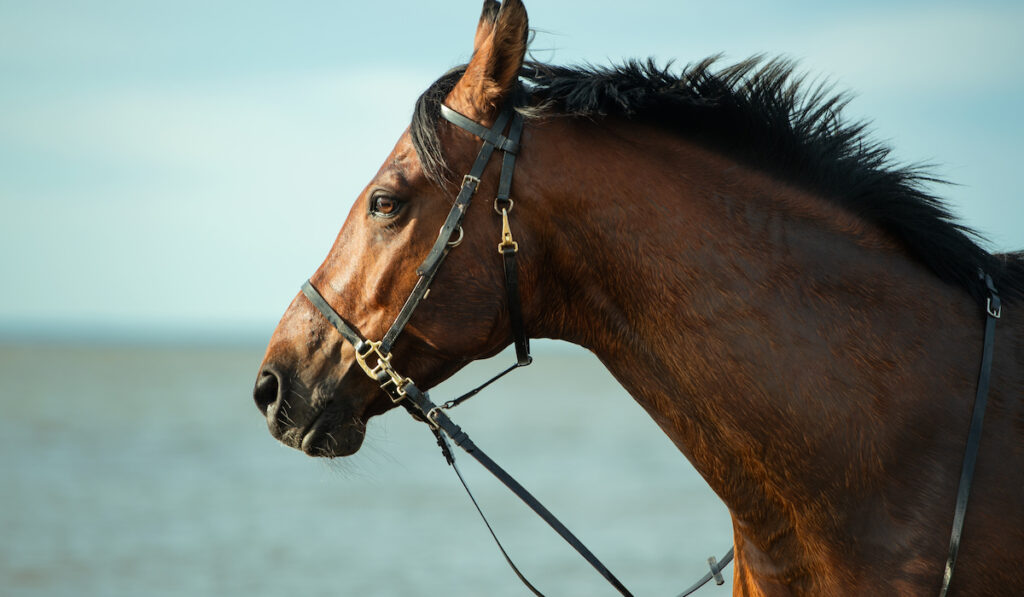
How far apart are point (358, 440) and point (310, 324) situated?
48 cm

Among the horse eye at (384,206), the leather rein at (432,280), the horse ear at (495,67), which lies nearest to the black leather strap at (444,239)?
the leather rein at (432,280)

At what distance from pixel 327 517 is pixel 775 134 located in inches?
592

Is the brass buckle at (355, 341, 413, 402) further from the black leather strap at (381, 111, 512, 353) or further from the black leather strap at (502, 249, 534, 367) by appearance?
the black leather strap at (502, 249, 534, 367)

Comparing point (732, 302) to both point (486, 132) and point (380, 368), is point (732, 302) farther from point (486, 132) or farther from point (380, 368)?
point (380, 368)

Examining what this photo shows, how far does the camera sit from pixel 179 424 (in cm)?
3362

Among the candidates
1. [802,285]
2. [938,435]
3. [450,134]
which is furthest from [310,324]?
[938,435]

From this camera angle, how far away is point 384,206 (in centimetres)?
317

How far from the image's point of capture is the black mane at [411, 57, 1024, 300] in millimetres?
3043

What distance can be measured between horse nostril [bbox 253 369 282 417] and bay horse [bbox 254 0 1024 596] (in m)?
0.01

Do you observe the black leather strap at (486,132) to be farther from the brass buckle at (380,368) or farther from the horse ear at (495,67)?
the brass buckle at (380,368)

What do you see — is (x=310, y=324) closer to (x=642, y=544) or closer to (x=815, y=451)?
(x=815, y=451)

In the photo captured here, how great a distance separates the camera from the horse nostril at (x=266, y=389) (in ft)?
10.9

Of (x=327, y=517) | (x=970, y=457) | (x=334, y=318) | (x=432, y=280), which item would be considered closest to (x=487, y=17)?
Answer: (x=432, y=280)

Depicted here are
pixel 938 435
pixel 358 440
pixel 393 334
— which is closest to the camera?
pixel 938 435
